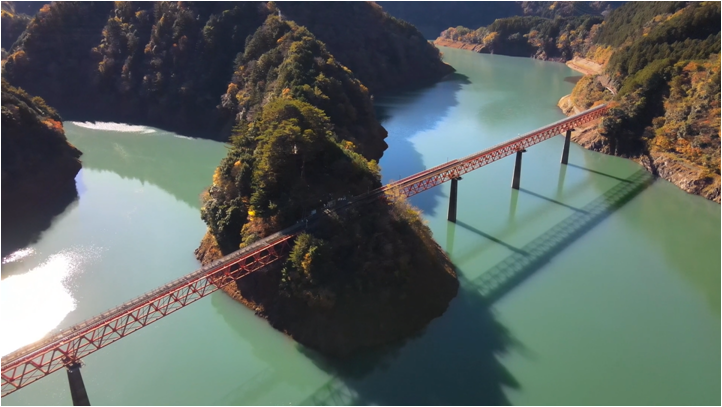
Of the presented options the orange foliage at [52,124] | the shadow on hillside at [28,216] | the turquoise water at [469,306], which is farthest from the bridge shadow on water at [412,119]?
the orange foliage at [52,124]

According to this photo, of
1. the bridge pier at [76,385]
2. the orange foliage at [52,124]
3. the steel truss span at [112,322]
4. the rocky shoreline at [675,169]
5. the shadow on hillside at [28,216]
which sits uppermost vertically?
the orange foliage at [52,124]

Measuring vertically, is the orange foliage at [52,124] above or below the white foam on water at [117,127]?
above

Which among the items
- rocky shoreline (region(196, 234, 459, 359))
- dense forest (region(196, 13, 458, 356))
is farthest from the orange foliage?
rocky shoreline (region(196, 234, 459, 359))

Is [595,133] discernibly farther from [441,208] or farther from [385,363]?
[385,363]

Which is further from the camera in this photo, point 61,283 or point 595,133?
point 595,133

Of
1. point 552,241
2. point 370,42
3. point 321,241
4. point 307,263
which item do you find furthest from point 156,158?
point 370,42

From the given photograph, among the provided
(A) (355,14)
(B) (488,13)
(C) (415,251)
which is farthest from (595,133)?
(B) (488,13)

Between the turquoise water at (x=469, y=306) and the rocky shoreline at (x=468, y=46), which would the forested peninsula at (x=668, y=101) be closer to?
the turquoise water at (x=469, y=306)

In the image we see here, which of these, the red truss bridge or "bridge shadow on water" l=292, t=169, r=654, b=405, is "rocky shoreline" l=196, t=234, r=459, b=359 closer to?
"bridge shadow on water" l=292, t=169, r=654, b=405
